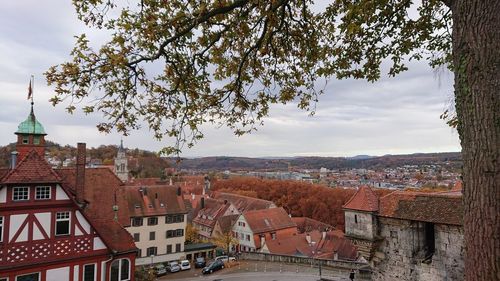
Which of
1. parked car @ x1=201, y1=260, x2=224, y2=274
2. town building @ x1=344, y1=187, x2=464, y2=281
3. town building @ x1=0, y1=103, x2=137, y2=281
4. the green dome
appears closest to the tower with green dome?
the green dome

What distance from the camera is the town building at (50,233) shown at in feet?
A: 42.6

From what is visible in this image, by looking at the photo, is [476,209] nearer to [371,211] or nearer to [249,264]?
[371,211]

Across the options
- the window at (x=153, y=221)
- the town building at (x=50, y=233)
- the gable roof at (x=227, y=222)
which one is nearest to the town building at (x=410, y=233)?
the town building at (x=50, y=233)

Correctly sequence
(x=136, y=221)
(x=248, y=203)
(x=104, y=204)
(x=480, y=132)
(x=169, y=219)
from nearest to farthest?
(x=480, y=132) → (x=104, y=204) → (x=136, y=221) → (x=169, y=219) → (x=248, y=203)

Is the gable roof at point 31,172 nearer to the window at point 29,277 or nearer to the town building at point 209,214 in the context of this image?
the window at point 29,277

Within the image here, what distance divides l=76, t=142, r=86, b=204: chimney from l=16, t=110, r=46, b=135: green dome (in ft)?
7.65

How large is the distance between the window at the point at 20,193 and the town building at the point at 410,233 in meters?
13.1

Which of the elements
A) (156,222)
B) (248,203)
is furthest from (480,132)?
(248,203)

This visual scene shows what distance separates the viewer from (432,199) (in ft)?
39.7

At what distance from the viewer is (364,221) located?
13.8 m

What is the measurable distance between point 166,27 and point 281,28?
7.73ft

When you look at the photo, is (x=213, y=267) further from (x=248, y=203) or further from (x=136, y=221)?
(x=248, y=203)

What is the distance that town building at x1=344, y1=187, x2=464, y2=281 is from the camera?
11195 millimetres

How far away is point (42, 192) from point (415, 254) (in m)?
14.5
